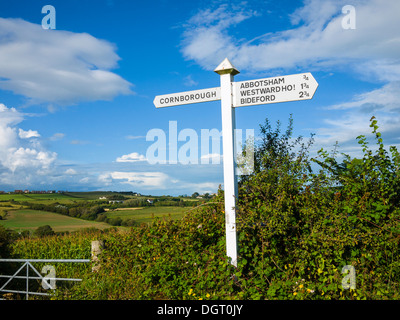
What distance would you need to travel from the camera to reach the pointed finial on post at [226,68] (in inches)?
204

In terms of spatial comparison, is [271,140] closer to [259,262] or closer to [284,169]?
[284,169]

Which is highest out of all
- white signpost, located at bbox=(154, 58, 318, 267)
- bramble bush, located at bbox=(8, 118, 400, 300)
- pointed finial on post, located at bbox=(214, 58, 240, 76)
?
pointed finial on post, located at bbox=(214, 58, 240, 76)

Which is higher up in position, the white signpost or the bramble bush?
the white signpost

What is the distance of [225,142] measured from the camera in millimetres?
5156

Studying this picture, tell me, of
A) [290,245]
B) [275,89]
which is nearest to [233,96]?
[275,89]

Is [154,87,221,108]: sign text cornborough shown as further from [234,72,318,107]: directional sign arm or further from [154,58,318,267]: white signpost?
[234,72,318,107]: directional sign arm

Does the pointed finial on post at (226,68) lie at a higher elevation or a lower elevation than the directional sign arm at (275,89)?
higher

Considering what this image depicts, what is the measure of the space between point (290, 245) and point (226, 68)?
2913 mm

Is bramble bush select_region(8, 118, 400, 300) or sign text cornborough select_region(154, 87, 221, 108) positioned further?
sign text cornborough select_region(154, 87, 221, 108)

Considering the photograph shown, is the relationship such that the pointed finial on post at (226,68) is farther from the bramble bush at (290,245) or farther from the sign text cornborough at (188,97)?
the bramble bush at (290,245)

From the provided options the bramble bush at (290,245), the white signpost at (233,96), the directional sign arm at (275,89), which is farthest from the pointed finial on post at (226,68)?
the bramble bush at (290,245)

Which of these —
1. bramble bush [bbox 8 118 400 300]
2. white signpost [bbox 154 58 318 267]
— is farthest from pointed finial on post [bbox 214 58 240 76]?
bramble bush [bbox 8 118 400 300]

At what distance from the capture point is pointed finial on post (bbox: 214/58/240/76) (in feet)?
17.0

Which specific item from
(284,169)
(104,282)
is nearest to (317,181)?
(284,169)
